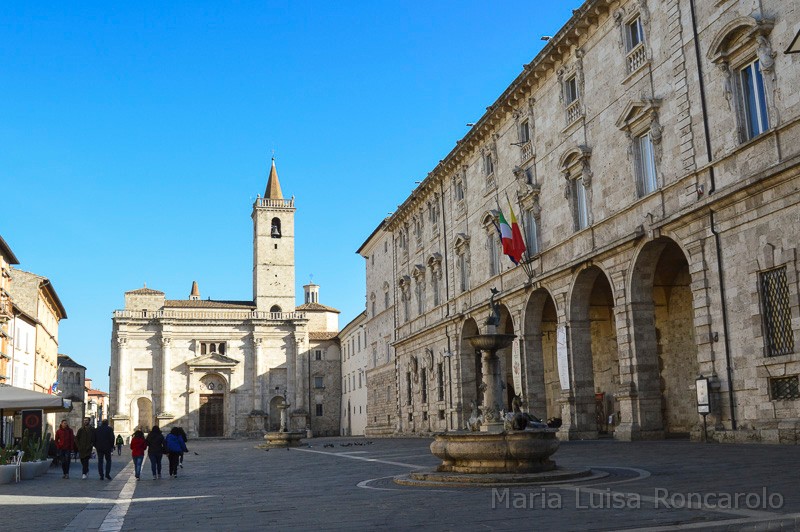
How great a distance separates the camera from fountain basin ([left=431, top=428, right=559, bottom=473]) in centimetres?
1287

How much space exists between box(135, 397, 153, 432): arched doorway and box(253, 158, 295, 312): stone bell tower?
14.3m

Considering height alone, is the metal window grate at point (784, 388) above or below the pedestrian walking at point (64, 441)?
above

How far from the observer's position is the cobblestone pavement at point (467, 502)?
8.03 m

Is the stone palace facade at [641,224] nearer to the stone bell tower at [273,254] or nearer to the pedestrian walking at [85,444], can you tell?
the pedestrian walking at [85,444]

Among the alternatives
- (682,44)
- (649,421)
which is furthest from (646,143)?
(649,421)

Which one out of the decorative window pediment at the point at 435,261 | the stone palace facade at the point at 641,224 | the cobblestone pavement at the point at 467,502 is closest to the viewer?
the cobblestone pavement at the point at 467,502

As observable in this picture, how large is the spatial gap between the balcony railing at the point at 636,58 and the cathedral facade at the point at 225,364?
56913 mm

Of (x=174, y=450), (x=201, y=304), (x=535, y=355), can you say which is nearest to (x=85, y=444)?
(x=174, y=450)

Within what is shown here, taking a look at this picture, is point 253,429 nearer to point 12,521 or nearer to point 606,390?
point 606,390

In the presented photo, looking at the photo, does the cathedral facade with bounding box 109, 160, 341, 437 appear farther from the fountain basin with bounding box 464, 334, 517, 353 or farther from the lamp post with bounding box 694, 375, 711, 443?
the fountain basin with bounding box 464, 334, 517, 353

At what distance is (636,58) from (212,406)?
60.0 meters

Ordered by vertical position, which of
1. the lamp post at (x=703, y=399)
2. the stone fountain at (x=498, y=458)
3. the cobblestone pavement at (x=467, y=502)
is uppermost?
the lamp post at (x=703, y=399)

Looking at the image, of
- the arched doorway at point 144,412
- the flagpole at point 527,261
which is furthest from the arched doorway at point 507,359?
the arched doorway at point 144,412

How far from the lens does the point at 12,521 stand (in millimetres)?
10258
